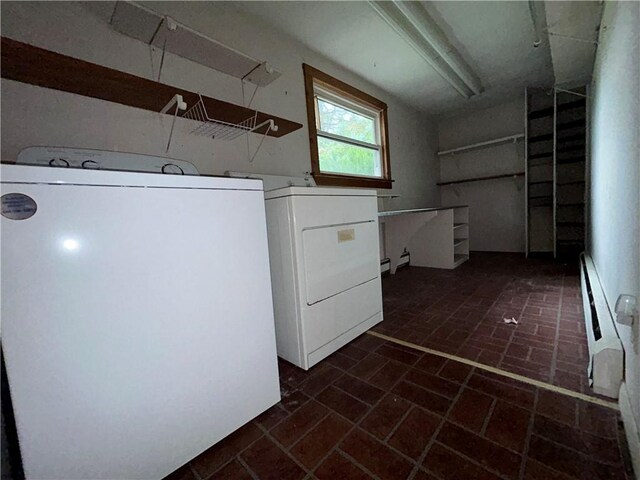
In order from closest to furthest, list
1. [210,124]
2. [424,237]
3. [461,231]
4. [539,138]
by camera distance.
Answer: [210,124]
[424,237]
[539,138]
[461,231]

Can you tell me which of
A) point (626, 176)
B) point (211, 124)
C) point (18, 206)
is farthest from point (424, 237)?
point (18, 206)

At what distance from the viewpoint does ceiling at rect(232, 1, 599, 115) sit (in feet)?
6.68

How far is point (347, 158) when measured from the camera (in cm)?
311

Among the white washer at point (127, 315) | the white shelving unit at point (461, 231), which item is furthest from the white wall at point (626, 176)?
the white shelving unit at point (461, 231)

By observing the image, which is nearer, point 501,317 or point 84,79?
point 84,79

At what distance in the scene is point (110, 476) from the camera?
771 millimetres

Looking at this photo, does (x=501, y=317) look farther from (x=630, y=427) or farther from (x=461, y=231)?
(x=461, y=231)

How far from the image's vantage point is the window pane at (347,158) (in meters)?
2.81

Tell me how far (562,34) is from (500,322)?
2506mm

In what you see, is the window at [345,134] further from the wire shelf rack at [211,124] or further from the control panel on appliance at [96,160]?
the control panel on appliance at [96,160]

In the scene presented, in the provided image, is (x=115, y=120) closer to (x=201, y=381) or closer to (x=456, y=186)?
(x=201, y=381)

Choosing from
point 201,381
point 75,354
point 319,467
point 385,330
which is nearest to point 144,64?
point 75,354

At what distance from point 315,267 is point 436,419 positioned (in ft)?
2.91

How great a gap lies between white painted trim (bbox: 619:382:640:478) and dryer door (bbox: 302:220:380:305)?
125 centimetres
